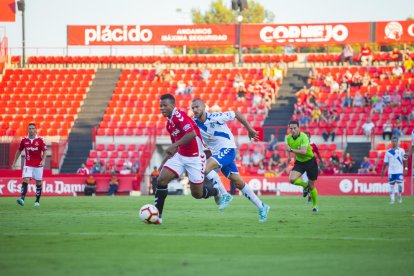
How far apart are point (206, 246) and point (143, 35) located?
47.8 metres

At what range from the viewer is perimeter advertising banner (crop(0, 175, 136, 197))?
37312mm

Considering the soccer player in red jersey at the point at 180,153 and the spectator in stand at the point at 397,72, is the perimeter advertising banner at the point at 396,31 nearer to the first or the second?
the spectator in stand at the point at 397,72

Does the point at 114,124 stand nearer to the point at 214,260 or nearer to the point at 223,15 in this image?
the point at 214,260

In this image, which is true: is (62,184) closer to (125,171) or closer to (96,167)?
(96,167)

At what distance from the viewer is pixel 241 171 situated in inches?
1580

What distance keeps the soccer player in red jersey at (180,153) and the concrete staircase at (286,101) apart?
93.3 feet

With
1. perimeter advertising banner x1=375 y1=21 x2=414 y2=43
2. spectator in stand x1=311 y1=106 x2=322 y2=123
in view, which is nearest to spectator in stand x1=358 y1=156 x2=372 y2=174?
spectator in stand x1=311 y1=106 x2=322 y2=123

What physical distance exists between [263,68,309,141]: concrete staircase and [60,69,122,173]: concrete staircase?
32.9 feet

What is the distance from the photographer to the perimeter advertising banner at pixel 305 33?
54906mm

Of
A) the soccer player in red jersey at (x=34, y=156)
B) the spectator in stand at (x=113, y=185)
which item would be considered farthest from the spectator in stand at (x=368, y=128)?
the soccer player in red jersey at (x=34, y=156)

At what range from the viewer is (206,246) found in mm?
11367

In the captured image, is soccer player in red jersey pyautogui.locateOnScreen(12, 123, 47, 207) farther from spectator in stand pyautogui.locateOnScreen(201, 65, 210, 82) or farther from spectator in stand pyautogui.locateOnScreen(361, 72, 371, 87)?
spectator in stand pyautogui.locateOnScreen(201, 65, 210, 82)

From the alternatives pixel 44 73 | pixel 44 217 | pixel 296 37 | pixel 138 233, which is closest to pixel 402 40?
pixel 296 37

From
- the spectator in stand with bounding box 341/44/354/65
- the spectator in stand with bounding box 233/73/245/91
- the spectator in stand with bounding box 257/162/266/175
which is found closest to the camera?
the spectator in stand with bounding box 257/162/266/175
